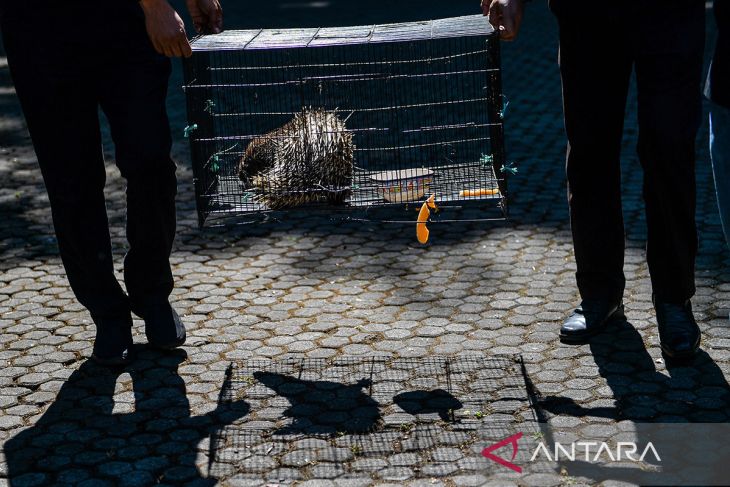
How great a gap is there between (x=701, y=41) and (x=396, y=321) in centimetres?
179

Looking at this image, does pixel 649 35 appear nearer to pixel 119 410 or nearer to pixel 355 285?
pixel 355 285

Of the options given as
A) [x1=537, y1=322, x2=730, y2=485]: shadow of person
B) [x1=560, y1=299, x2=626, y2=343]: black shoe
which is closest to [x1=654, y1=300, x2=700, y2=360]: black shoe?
[x1=537, y1=322, x2=730, y2=485]: shadow of person

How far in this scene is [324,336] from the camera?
5066 millimetres

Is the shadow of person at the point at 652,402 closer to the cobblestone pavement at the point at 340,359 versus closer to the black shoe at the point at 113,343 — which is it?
the cobblestone pavement at the point at 340,359

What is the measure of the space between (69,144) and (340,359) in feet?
4.56

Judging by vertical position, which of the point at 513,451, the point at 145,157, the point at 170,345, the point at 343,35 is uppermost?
the point at 343,35

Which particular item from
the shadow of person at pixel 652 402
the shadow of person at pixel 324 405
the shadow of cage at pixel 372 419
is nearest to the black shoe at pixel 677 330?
the shadow of person at pixel 652 402

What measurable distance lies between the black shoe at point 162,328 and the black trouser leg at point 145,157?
1.8 inches

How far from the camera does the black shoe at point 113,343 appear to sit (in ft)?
15.6

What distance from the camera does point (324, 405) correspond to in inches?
172

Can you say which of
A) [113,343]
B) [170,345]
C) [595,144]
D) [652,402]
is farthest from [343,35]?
[652,402]

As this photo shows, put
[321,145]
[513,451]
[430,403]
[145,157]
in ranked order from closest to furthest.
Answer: [513,451]
[430,403]
[145,157]
[321,145]

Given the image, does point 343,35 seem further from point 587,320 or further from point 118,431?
point 118,431

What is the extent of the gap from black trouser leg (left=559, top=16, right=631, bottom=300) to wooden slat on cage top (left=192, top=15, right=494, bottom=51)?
38 centimetres
